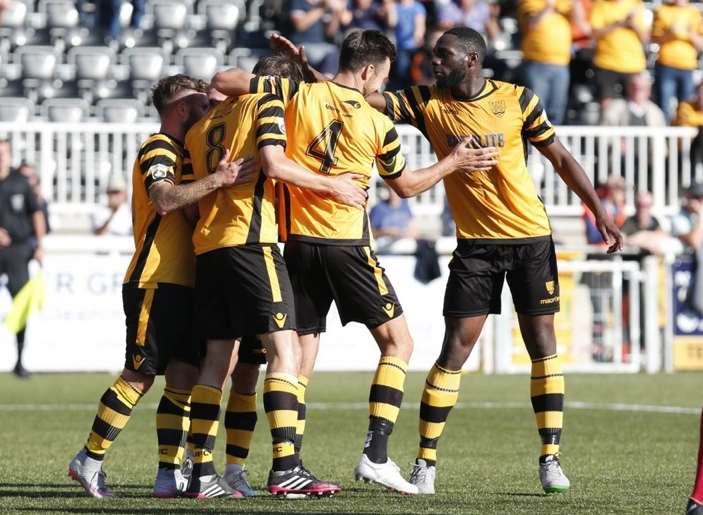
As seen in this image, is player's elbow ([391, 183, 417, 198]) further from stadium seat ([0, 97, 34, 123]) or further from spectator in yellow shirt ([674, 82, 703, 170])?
stadium seat ([0, 97, 34, 123])

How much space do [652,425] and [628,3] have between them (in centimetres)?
1070


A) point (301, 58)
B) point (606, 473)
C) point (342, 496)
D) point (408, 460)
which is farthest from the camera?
point (408, 460)

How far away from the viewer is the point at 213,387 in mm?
7773

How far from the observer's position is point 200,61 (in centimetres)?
2217

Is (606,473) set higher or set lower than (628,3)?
lower

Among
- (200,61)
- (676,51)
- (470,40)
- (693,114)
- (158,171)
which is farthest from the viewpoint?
(200,61)

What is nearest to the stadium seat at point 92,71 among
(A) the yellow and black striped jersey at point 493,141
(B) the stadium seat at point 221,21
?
(B) the stadium seat at point 221,21

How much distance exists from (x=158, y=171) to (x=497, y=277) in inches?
75.0

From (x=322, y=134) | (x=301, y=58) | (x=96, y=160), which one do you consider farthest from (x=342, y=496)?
(x=96, y=160)

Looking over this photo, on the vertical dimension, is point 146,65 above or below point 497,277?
above

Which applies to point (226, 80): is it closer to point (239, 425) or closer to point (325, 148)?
point (325, 148)

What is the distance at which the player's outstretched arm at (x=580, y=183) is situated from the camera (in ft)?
27.5

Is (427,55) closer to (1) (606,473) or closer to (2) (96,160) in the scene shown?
(2) (96,160)

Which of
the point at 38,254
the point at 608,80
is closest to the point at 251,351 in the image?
the point at 38,254
